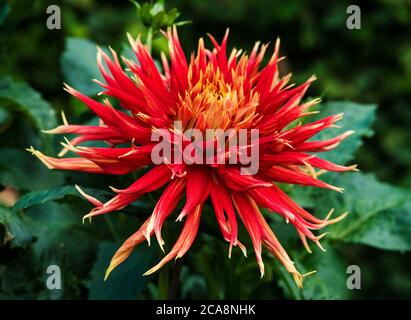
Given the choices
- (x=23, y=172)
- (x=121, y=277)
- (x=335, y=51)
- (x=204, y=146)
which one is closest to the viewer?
(x=204, y=146)

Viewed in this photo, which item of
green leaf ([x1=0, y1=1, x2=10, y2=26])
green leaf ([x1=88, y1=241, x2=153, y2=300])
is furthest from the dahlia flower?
green leaf ([x1=0, y1=1, x2=10, y2=26])

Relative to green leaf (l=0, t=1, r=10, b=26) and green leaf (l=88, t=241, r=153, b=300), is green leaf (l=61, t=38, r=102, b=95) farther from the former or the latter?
green leaf (l=88, t=241, r=153, b=300)

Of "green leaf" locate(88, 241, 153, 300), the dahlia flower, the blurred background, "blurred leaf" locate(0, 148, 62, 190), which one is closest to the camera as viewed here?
the dahlia flower

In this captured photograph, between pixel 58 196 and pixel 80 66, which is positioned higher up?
pixel 80 66

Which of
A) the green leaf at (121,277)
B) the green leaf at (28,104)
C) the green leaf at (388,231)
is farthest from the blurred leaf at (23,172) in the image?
the green leaf at (388,231)

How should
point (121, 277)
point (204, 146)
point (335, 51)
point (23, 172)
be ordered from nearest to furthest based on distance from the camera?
point (204, 146) → point (121, 277) → point (23, 172) → point (335, 51)

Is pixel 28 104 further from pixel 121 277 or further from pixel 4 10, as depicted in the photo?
pixel 121 277

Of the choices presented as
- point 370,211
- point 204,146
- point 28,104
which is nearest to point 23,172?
point 28,104

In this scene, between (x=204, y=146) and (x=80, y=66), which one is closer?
(x=204, y=146)
